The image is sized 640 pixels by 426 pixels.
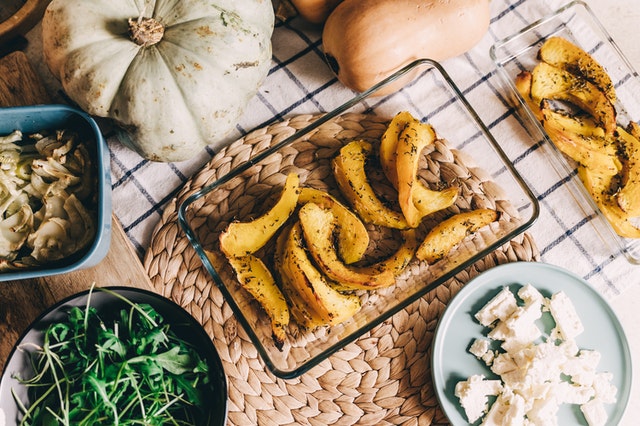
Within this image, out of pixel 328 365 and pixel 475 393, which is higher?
pixel 328 365

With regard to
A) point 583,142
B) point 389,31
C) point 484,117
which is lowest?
point 583,142

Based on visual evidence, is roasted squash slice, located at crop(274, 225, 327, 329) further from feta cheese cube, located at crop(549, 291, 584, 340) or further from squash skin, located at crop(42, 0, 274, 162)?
feta cheese cube, located at crop(549, 291, 584, 340)

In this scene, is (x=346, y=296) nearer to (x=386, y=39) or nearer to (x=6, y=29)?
(x=386, y=39)

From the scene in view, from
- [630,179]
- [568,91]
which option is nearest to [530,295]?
[630,179]

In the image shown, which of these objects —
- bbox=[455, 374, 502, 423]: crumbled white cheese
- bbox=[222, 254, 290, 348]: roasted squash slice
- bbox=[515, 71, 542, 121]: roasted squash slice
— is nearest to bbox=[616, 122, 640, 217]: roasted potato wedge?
bbox=[515, 71, 542, 121]: roasted squash slice

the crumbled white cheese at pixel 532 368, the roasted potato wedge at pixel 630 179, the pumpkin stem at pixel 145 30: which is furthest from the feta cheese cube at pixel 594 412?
the pumpkin stem at pixel 145 30

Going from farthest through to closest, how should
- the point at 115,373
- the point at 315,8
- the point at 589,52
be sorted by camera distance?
the point at 589,52 < the point at 315,8 < the point at 115,373

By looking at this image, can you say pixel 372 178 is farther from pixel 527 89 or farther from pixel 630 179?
pixel 630 179

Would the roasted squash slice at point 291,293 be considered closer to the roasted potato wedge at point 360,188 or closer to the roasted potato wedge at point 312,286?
the roasted potato wedge at point 312,286

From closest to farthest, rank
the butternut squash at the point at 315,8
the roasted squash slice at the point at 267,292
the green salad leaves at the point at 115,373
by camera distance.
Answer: the green salad leaves at the point at 115,373 < the roasted squash slice at the point at 267,292 < the butternut squash at the point at 315,8
